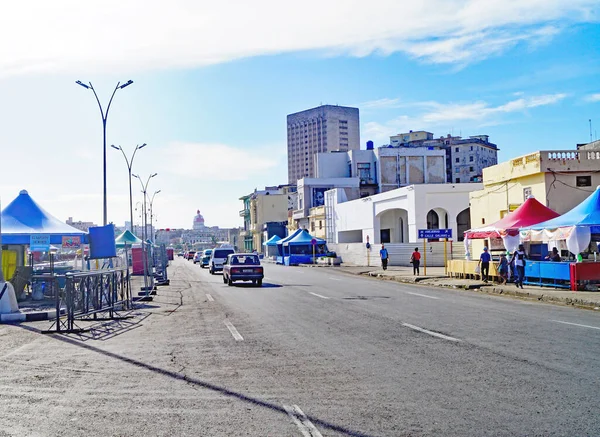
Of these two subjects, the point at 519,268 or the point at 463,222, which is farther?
the point at 463,222

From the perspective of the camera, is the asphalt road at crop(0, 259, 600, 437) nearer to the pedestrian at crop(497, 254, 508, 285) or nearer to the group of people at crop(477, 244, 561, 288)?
the group of people at crop(477, 244, 561, 288)

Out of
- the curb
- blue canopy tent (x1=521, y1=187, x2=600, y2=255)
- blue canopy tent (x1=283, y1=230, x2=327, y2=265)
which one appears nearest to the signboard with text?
the curb

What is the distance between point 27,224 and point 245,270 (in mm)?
10853

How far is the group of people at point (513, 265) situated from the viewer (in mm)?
25422

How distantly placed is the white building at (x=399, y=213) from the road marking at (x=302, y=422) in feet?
150

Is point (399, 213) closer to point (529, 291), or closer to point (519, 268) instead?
point (519, 268)

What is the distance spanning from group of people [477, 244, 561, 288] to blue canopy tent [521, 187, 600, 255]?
1.37m

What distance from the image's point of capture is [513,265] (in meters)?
26.9

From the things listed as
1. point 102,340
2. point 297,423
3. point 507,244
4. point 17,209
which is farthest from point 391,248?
point 297,423

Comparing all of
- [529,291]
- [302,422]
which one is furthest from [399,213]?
[302,422]

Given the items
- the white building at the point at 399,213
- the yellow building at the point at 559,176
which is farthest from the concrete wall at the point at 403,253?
the yellow building at the point at 559,176

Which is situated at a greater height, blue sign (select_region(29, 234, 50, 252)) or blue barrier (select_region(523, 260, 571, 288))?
blue sign (select_region(29, 234, 50, 252))

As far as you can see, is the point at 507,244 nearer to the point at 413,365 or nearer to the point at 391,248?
the point at 413,365

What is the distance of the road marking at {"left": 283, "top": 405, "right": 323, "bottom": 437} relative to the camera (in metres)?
6.02
